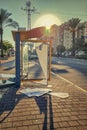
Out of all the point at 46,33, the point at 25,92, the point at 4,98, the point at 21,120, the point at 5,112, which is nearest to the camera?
Result: the point at 21,120

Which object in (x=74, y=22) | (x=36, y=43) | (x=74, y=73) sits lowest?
(x=74, y=73)

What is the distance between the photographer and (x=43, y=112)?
566cm

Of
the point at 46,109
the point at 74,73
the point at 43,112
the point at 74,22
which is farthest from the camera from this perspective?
the point at 74,22

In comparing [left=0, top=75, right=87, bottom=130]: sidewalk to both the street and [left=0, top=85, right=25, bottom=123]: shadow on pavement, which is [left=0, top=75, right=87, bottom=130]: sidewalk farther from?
the street

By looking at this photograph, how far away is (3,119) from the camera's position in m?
5.06

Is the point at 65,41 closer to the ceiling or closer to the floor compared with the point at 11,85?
closer to the ceiling

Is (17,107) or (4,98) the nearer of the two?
(17,107)

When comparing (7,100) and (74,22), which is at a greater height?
(74,22)

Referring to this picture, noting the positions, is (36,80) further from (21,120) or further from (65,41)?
(65,41)

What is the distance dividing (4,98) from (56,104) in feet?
6.08

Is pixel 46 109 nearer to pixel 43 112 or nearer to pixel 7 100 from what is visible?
pixel 43 112

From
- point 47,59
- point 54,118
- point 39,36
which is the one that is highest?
point 39,36

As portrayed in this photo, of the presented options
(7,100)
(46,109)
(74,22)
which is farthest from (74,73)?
(74,22)

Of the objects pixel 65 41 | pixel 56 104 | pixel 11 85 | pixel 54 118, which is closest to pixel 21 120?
pixel 54 118
